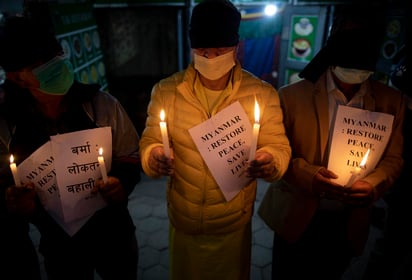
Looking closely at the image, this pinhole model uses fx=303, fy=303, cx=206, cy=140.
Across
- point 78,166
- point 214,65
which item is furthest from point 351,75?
point 78,166

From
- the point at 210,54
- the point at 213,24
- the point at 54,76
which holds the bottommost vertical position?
the point at 54,76

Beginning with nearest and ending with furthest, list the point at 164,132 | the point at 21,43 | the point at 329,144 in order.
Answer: the point at 164,132, the point at 21,43, the point at 329,144

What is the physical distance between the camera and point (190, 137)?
1.99 meters

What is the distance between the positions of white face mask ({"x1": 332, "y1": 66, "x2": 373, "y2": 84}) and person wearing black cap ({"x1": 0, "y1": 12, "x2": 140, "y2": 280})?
1.50 meters

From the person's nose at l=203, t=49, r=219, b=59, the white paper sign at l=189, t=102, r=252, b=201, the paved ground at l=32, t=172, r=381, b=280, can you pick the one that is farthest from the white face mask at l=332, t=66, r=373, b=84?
the paved ground at l=32, t=172, r=381, b=280

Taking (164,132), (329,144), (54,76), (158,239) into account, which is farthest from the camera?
(158,239)

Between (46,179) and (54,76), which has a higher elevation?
(54,76)

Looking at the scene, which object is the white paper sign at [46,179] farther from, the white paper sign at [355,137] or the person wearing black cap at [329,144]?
the white paper sign at [355,137]

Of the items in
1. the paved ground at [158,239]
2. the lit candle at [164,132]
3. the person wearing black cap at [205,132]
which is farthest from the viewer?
the paved ground at [158,239]

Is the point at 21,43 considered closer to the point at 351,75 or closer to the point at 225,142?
the point at 225,142

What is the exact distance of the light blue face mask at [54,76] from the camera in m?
1.82

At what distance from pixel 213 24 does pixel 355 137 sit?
47.5 inches

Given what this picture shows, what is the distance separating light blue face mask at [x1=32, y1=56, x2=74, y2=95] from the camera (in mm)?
1815

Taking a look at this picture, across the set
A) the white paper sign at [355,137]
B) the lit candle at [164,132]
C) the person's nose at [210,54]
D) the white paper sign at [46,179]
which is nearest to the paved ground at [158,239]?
the white paper sign at [46,179]
